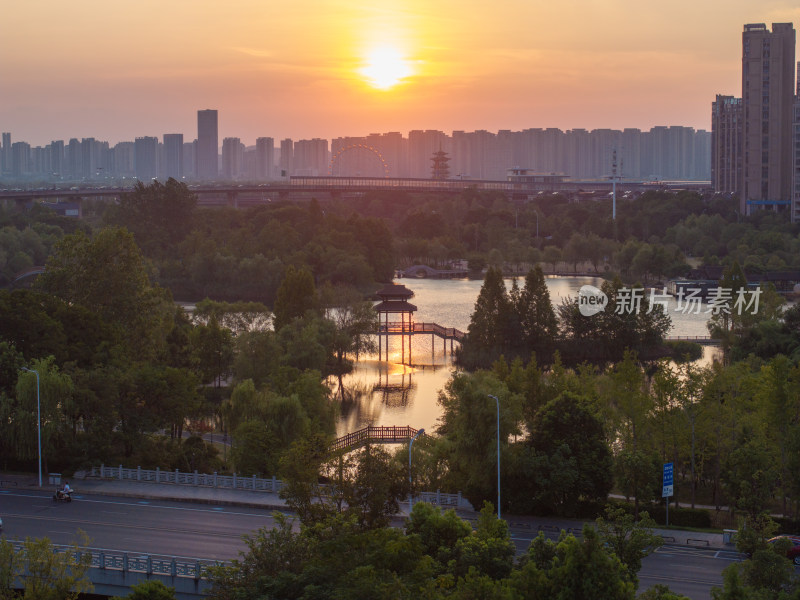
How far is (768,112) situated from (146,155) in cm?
10593

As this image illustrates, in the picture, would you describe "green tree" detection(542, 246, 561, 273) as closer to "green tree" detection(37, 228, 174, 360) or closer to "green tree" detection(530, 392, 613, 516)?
"green tree" detection(37, 228, 174, 360)

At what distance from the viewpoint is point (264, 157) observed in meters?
147

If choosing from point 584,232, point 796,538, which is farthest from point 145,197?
point 796,538

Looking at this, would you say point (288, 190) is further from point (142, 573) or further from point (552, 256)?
point (142, 573)

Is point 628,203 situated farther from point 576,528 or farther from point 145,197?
point 576,528

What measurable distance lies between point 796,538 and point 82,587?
759 cm

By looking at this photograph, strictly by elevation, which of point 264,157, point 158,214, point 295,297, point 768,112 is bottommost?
point 295,297

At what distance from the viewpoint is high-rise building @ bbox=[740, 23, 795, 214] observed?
54.8 meters

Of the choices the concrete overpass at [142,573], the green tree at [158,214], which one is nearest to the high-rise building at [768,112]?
the green tree at [158,214]

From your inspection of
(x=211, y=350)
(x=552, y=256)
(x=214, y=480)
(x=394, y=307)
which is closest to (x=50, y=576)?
(x=214, y=480)

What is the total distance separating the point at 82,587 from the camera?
912 cm

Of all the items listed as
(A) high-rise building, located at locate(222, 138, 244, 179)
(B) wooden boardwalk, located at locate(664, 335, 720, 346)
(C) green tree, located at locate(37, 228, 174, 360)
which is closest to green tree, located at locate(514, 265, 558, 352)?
(B) wooden boardwalk, located at locate(664, 335, 720, 346)

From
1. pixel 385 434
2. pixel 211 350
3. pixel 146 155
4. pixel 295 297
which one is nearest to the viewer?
pixel 385 434

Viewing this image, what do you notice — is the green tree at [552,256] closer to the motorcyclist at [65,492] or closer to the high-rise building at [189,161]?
the motorcyclist at [65,492]
